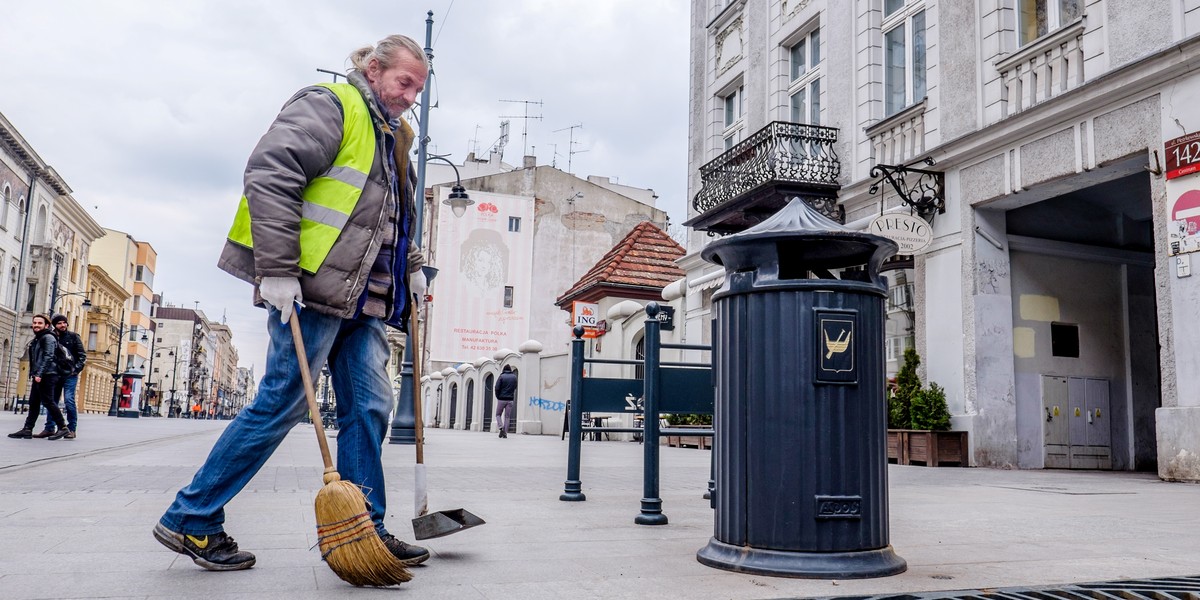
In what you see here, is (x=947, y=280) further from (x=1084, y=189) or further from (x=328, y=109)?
(x=328, y=109)

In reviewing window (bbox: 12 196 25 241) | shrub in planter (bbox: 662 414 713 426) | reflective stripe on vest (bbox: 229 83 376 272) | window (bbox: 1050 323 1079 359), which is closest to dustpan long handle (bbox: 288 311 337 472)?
reflective stripe on vest (bbox: 229 83 376 272)

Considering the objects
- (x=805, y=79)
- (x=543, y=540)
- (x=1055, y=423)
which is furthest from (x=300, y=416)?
(x=805, y=79)

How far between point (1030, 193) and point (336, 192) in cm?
1097

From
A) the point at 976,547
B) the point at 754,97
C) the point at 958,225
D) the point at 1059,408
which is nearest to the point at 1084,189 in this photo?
the point at 958,225

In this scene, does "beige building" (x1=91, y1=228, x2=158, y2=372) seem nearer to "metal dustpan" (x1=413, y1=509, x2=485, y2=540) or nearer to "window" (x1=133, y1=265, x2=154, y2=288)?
"window" (x1=133, y1=265, x2=154, y2=288)

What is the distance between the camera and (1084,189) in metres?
12.3

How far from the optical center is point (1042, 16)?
12414 mm

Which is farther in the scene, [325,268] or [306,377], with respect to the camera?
[325,268]

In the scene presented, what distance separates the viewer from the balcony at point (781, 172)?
51.1ft

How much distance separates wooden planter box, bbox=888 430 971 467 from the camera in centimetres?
1223

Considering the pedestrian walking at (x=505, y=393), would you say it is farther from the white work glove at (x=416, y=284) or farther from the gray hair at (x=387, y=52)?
the gray hair at (x=387, y=52)

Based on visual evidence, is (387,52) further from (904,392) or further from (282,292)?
(904,392)

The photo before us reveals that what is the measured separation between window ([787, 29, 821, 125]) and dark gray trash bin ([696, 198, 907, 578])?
14.3 meters

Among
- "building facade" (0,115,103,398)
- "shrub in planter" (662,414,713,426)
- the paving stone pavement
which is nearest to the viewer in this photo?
the paving stone pavement
